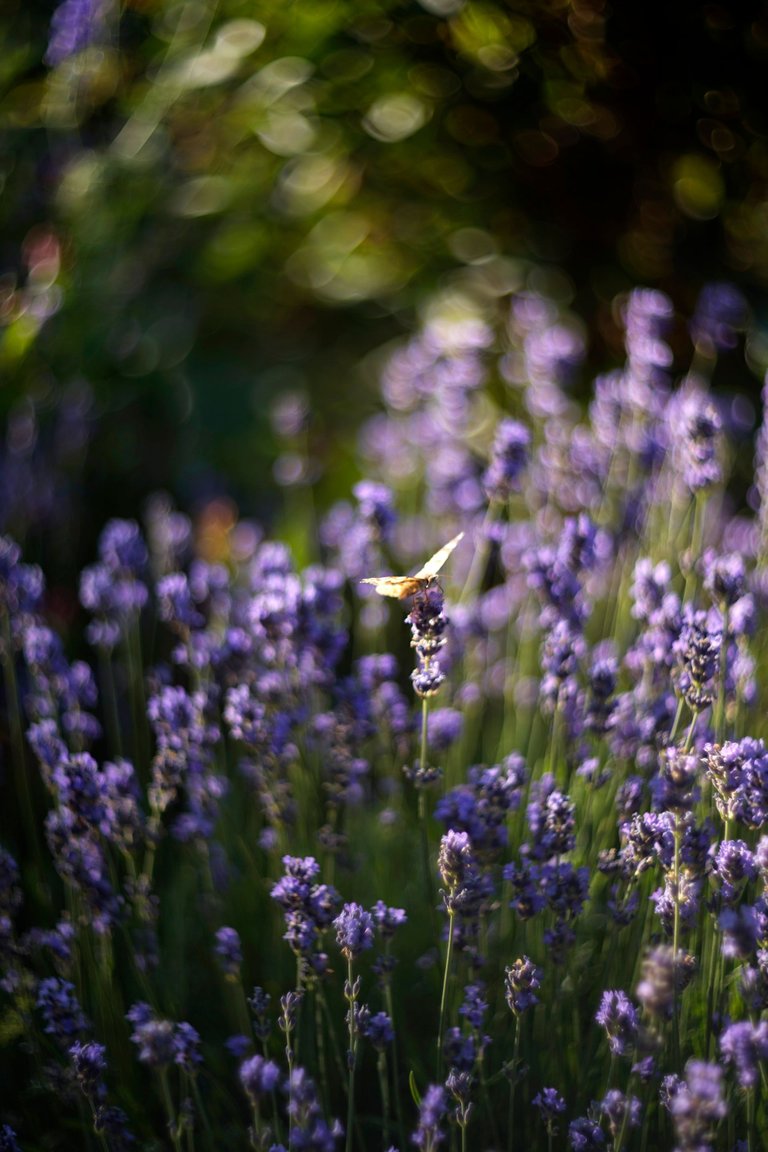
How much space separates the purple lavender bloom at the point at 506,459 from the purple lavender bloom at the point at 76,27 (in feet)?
5.31

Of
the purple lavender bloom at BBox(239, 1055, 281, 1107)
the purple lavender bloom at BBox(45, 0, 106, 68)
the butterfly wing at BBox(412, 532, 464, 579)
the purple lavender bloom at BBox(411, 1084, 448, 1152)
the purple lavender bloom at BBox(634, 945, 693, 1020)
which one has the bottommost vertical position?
the purple lavender bloom at BBox(411, 1084, 448, 1152)

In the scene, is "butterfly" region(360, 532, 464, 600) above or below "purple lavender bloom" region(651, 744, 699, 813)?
above

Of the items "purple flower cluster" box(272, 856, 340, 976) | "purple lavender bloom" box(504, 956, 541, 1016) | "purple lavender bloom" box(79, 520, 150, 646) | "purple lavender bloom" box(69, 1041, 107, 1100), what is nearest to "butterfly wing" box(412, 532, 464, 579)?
"purple flower cluster" box(272, 856, 340, 976)

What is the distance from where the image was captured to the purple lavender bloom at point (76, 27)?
2.75 metres

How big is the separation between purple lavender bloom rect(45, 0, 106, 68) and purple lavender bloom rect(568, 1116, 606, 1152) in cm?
268

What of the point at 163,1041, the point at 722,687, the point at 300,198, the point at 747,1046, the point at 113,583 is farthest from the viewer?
the point at 300,198

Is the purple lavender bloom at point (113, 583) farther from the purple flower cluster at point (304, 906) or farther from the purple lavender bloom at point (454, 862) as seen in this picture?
the purple lavender bloom at point (454, 862)

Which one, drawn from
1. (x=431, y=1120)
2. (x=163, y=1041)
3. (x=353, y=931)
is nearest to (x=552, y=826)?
(x=353, y=931)

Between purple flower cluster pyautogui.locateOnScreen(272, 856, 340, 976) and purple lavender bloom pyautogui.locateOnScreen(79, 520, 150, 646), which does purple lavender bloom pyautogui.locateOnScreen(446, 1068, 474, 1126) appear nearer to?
purple flower cluster pyautogui.locateOnScreen(272, 856, 340, 976)

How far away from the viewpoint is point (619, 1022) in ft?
4.20

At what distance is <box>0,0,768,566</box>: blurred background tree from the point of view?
318 centimetres

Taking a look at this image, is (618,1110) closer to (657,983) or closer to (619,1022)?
(619,1022)

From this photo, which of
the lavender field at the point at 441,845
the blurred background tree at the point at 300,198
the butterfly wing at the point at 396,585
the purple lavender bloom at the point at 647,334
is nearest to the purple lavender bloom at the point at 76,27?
the blurred background tree at the point at 300,198

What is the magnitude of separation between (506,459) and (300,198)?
2408mm
